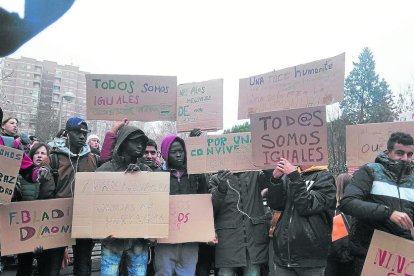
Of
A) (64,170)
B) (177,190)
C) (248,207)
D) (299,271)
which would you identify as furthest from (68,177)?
(299,271)

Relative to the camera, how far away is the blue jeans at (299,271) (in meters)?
3.89

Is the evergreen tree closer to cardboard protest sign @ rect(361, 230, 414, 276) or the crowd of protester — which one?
the crowd of protester

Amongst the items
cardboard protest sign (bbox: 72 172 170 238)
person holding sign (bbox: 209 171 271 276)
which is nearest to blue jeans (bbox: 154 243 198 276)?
person holding sign (bbox: 209 171 271 276)

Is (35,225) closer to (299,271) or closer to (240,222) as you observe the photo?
(240,222)

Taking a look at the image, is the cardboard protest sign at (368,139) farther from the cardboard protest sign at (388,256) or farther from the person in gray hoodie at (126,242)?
the person in gray hoodie at (126,242)

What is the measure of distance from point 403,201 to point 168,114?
2.85m

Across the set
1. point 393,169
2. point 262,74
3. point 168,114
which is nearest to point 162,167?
point 168,114

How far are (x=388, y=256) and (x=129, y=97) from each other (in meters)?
3.30

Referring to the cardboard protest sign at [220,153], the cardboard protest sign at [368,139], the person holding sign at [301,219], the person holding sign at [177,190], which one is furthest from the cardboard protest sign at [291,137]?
the cardboard protest sign at [368,139]

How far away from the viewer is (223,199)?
440 cm

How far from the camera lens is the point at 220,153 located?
14.7ft

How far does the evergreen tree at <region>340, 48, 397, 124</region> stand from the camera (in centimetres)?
4328

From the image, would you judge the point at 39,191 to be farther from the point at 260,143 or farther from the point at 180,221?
the point at 260,143

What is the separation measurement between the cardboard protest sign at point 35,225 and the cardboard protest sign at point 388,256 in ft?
9.06
